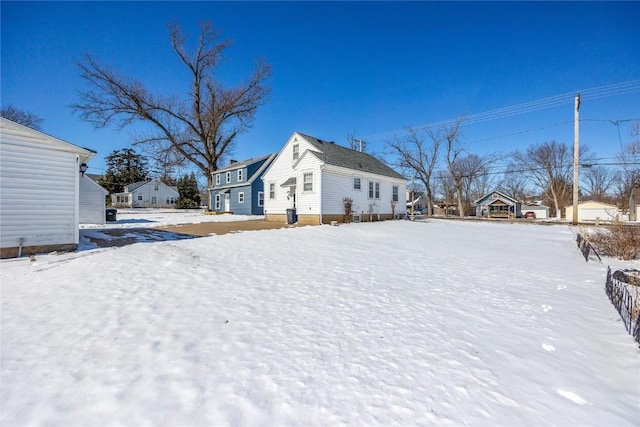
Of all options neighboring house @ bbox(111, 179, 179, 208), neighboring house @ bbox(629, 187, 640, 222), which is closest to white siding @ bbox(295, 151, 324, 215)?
neighboring house @ bbox(629, 187, 640, 222)

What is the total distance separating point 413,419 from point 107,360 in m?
2.97

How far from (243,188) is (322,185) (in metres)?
13.1

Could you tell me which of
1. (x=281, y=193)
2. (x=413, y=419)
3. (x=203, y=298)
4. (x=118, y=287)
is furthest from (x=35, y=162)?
(x=281, y=193)

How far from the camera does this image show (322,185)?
52.4ft

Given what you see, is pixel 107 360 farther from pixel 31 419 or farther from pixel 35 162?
pixel 35 162

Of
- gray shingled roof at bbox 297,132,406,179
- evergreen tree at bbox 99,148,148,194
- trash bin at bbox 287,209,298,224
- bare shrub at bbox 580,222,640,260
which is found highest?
evergreen tree at bbox 99,148,148,194

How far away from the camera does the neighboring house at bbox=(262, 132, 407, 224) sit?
53.3 feet

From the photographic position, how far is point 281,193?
747 inches

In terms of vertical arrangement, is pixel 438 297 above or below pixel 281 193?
below

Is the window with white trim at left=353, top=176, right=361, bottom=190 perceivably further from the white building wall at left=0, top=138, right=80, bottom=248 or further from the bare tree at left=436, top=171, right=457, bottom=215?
the bare tree at left=436, top=171, right=457, bottom=215

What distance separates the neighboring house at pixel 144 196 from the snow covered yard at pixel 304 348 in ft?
164

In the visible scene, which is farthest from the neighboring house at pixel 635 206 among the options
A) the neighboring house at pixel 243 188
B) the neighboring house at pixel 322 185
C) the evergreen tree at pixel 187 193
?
the evergreen tree at pixel 187 193

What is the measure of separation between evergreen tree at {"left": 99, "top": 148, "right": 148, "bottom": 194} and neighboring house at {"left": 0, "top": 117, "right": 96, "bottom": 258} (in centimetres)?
5501

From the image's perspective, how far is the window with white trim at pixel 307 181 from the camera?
1661 centimetres
